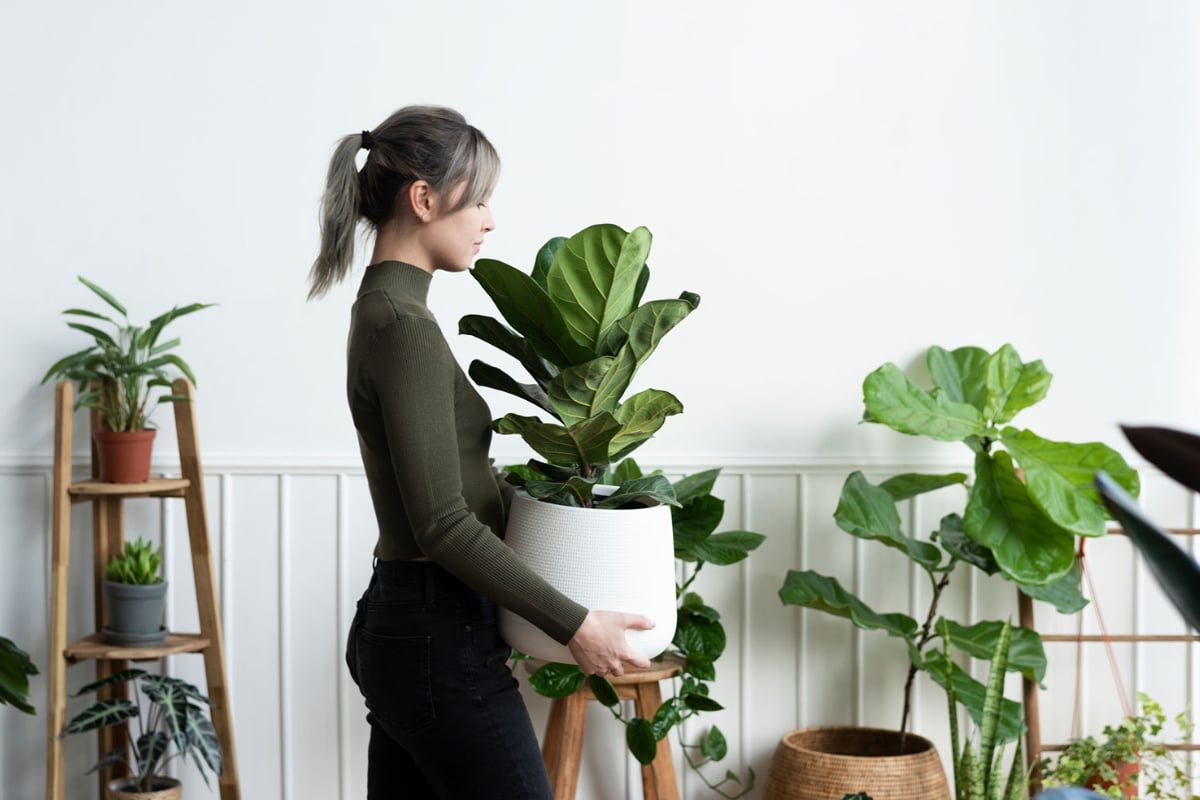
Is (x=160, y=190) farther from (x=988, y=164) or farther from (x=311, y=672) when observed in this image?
(x=988, y=164)

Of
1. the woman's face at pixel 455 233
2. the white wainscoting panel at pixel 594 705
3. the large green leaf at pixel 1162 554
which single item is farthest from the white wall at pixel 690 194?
the large green leaf at pixel 1162 554

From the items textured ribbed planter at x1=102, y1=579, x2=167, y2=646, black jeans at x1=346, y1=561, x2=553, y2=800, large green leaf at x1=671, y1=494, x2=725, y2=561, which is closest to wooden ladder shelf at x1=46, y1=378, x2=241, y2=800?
textured ribbed planter at x1=102, y1=579, x2=167, y2=646

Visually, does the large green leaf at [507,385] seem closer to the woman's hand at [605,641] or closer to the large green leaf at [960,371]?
the woman's hand at [605,641]

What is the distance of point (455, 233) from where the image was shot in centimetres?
147

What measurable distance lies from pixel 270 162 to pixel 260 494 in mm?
739

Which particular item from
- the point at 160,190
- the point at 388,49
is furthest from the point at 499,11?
the point at 160,190

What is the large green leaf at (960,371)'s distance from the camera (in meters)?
2.55

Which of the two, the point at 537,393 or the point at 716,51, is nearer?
the point at 537,393

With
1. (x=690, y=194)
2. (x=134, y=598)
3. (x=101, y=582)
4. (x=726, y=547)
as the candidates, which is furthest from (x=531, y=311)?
(x=101, y=582)

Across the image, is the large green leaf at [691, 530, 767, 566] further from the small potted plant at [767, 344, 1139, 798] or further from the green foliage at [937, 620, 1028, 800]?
the green foliage at [937, 620, 1028, 800]

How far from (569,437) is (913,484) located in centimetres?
129

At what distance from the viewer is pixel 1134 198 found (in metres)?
2.68

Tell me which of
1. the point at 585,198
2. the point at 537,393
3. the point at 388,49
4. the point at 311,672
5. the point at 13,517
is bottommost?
the point at 311,672

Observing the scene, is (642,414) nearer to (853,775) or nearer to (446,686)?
(446,686)
